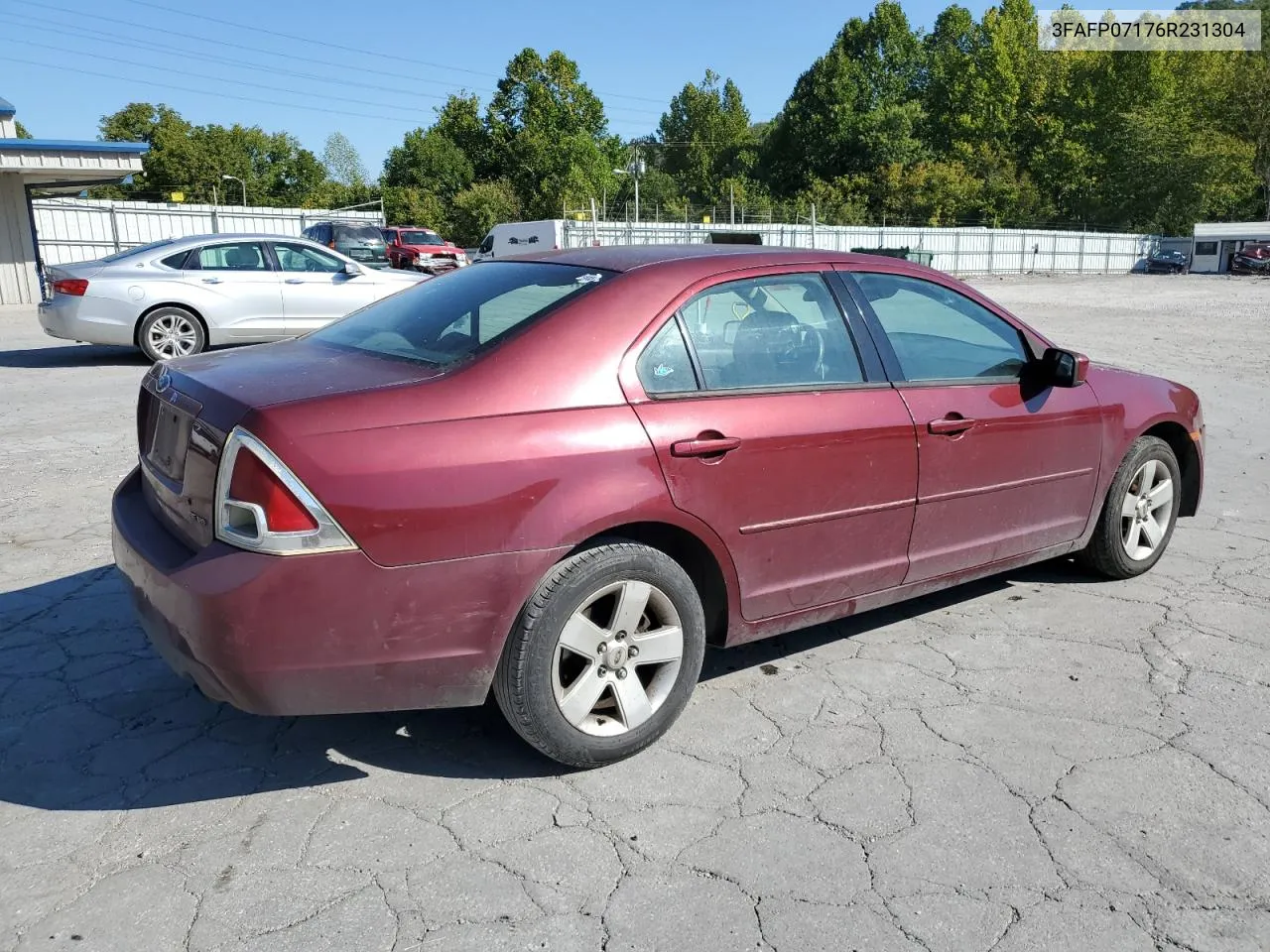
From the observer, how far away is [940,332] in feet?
13.7

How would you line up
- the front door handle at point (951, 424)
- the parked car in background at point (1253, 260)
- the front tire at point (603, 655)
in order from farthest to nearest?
the parked car in background at point (1253, 260), the front door handle at point (951, 424), the front tire at point (603, 655)

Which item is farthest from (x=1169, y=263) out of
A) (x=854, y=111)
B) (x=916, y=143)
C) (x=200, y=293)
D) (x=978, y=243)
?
(x=200, y=293)

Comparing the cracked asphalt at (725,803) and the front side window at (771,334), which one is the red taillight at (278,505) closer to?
the cracked asphalt at (725,803)

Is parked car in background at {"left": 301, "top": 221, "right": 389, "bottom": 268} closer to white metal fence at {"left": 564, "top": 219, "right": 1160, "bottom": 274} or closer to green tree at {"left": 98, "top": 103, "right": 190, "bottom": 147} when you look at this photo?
white metal fence at {"left": 564, "top": 219, "right": 1160, "bottom": 274}

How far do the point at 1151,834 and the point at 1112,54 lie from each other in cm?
8679

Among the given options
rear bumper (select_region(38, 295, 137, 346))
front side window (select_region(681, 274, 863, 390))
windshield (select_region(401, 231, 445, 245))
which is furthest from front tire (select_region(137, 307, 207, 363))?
windshield (select_region(401, 231, 445, 245))

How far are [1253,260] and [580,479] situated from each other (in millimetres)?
55432

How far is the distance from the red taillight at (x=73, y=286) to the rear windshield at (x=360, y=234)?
50.8 ft

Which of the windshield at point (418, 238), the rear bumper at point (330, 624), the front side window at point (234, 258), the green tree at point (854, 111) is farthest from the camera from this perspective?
the green tree at point (854, 111)

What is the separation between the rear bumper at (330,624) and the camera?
259 cm

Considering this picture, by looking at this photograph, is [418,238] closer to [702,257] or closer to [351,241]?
[351,241]

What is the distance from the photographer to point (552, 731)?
2.95m

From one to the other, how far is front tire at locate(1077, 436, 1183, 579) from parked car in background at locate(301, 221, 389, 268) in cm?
2264

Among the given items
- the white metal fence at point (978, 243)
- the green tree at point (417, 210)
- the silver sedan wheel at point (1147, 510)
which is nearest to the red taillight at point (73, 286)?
the silver sedan wheel at point (1147, 510)
